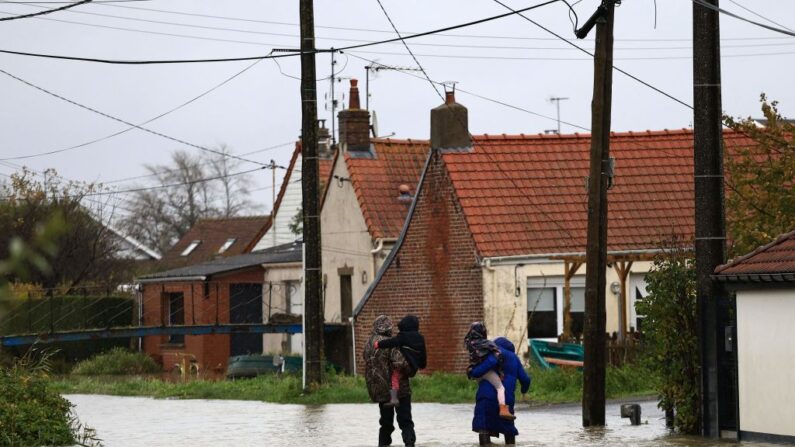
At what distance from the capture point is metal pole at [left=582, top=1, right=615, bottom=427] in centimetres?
1769

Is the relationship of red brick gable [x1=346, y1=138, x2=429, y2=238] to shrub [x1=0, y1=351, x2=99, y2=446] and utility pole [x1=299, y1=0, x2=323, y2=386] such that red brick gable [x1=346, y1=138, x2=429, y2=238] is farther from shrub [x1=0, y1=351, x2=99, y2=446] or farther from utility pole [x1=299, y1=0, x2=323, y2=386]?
shrub [x1=0, y1=351, x2=99, y2=446]

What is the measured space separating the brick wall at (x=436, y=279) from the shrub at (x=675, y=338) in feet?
52.6

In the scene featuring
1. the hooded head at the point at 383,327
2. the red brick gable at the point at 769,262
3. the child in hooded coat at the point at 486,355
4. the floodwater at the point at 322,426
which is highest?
the red brick gable at the point at 769,262

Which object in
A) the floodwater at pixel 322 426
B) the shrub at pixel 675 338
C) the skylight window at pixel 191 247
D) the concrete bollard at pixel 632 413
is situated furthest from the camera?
the skylight window at pixel 191 247

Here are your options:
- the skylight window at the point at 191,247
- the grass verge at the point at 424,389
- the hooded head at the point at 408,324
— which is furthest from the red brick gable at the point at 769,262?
the skylight window at the point at 191,247

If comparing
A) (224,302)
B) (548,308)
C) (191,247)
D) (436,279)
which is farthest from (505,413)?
(191,247)

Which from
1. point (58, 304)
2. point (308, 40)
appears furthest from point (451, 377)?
point (58, 304)

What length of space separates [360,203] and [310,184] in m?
14.4

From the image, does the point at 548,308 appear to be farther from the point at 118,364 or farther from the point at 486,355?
the point at 486,355

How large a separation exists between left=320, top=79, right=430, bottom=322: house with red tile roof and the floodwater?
1413 cm

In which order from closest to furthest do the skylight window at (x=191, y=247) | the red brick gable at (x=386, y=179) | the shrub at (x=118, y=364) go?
the red brick gable at (x=386, y=179) < the shrub at (x=118, y=364) < the skylight window at (x=191, y=247)

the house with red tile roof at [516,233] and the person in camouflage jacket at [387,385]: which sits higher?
the house with red tile roof at [516,233]

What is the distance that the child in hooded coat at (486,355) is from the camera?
1573 centimetres

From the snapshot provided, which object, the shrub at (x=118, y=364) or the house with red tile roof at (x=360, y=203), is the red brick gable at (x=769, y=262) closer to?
the house with red tile roof at (x=360, y=203)
